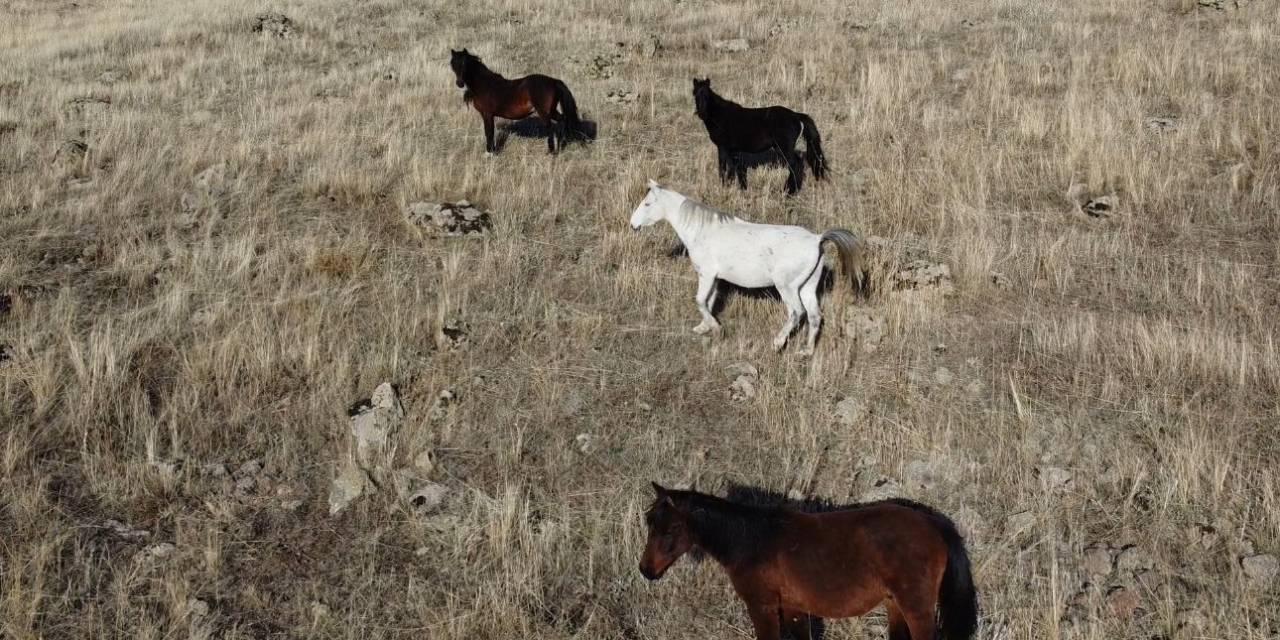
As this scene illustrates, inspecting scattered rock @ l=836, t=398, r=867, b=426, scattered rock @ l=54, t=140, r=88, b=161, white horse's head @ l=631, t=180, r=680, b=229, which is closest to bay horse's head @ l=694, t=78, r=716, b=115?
white horse's head @ l=631, t=180, r=680, b=229

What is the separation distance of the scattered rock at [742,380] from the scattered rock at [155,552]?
3913 mm

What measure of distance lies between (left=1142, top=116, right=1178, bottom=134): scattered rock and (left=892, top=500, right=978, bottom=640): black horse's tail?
8.83m

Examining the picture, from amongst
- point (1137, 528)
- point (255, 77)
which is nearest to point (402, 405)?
point (1137, 528)

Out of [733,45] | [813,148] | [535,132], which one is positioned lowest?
[535,132]

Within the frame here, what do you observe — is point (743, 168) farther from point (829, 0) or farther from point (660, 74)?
point (829, 0)

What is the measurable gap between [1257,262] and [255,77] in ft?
51.3

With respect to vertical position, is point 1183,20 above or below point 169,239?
above

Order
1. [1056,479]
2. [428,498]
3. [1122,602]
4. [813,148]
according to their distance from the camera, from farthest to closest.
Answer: [813,148]
[428,498]
[1056,479]
[1122,602]

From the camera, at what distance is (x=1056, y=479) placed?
18.4 ft

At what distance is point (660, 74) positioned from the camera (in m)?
14.9

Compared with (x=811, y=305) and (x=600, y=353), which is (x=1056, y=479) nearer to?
(x=811, y=305)

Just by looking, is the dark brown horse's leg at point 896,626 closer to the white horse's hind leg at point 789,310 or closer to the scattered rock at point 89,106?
the white horse's hind leg at point 789,310

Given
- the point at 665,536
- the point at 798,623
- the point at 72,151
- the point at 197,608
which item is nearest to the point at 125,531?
the point at 197,608

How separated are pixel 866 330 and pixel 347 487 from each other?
4.30 m
